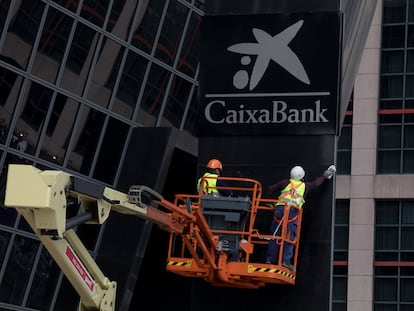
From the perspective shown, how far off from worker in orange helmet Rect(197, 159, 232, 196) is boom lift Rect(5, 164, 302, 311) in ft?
1.02

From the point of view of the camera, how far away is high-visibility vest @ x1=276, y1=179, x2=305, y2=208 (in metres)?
25.2

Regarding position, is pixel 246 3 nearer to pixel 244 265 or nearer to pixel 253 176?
pixel 253 176

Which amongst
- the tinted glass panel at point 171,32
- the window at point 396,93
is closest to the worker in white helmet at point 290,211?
the tinted glass panel at point 171,32

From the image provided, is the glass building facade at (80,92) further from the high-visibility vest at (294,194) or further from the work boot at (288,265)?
the work boot at (288,265)

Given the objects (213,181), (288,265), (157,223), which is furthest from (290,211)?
(157,223)

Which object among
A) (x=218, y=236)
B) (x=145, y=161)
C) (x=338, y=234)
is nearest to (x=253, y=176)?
(x=218, y=236)

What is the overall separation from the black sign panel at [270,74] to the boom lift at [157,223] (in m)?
1.43

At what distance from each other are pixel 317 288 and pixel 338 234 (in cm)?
3292

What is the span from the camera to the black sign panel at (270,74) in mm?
26359

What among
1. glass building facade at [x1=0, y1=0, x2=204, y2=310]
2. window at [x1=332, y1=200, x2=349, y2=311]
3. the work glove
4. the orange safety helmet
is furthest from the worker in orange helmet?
window at [x1=332, y1=200, x2=349, y2=311]

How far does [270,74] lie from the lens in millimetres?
26703

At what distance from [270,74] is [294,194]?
111 inches

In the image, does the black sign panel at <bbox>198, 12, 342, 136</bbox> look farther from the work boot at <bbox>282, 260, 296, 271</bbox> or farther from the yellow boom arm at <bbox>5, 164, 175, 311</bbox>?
the yellow boom arm at <bbox>5, 164, 175, 311</bbox>

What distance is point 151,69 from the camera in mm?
32312
